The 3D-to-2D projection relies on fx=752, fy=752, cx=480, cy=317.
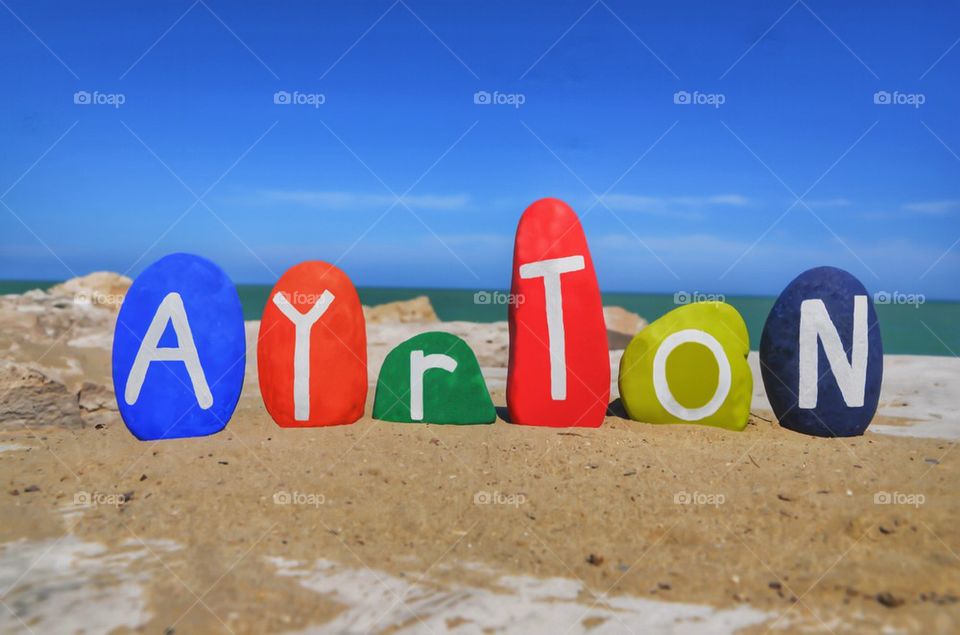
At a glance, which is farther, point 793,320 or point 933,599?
point 793,320

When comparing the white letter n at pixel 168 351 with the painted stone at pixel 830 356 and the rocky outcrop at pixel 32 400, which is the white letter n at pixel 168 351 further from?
the painted stone at pixel 830 356

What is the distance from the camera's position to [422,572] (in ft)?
12.6

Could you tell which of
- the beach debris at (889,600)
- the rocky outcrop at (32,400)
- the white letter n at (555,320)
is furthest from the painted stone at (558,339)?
the rocky outcrop at (32,400)

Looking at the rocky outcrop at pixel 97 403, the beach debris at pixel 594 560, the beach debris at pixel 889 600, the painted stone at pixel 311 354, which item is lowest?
the beach debris at pixel 889 600

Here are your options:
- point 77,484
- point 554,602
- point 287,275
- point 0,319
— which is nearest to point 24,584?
point 77,484

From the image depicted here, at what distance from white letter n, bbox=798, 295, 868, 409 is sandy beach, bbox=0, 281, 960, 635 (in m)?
0.45

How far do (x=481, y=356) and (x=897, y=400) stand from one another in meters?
6.62

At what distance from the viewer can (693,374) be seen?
283 inches

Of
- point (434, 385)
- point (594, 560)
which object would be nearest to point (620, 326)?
point (434, 385)

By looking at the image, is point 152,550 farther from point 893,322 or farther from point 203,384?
point 893,322

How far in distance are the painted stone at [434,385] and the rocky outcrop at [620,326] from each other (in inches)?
462

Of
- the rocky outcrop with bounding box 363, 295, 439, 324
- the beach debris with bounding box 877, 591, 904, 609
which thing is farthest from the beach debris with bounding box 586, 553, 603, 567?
the rocky outcrop with bounding box 363, 295, 439, 324

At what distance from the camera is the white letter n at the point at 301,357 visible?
6.96 meters

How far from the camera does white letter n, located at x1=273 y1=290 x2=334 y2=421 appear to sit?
696cm
